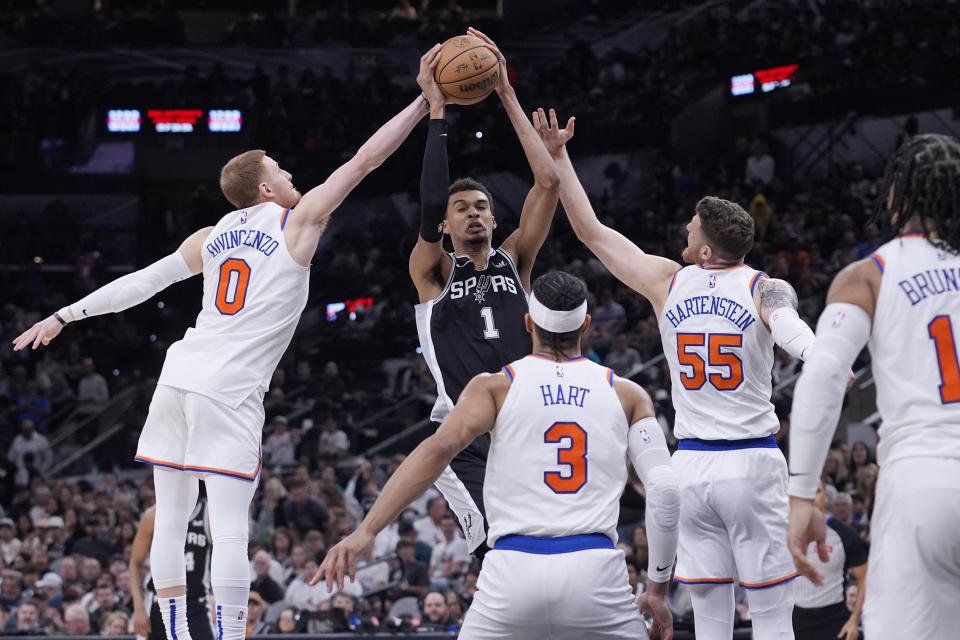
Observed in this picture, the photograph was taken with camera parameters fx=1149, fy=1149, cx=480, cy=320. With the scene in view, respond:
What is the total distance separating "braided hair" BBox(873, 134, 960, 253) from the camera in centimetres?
415

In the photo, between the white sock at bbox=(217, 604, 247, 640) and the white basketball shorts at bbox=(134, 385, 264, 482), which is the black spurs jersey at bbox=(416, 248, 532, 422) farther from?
the white sock at bbox=(217, 604, 247, 640)

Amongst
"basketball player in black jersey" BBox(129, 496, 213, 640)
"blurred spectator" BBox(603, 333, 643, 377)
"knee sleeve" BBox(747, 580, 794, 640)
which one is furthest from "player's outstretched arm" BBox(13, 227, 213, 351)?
"blurred spectator" BBox(603, 333, 643, 377)

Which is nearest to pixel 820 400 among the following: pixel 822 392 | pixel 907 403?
pixel 822 392

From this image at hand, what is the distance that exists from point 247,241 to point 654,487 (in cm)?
278

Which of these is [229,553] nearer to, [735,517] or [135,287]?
[135,287]

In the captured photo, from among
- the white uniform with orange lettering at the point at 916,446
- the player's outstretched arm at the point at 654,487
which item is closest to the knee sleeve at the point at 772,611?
the player's outstretched arm at the point at 654,487

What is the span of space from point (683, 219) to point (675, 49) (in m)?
6.22

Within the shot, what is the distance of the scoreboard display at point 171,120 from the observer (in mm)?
24203

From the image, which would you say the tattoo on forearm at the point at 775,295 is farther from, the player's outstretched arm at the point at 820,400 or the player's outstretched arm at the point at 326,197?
the player's outstretched arm at the point at 326,197

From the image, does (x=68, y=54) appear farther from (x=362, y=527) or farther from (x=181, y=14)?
(x=362, y=527)

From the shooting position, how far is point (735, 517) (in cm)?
581

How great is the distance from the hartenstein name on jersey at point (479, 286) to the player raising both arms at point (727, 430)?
107 centimetres

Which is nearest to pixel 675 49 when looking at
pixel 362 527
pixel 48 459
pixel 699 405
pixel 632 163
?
pixel 632 163

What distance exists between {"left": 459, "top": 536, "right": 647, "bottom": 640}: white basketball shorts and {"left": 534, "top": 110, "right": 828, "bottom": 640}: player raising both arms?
1445 mm
